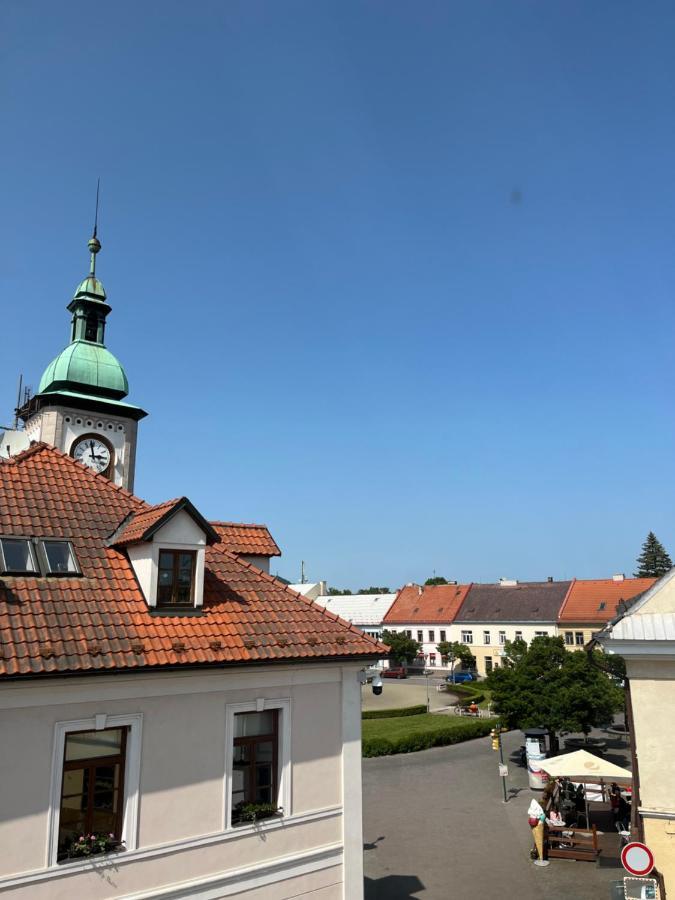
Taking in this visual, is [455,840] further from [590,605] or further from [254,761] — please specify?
[590,605]

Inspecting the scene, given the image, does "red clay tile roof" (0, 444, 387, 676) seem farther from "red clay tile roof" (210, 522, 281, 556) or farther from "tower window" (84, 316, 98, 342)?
"tower window" (84, 316, 98, 342)

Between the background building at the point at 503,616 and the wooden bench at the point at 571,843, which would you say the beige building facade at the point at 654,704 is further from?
the background building at the point at 503,616

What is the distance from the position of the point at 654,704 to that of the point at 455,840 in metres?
11.9

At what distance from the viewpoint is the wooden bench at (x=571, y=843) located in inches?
741

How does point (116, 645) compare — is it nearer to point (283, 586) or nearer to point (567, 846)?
point (283, 586)

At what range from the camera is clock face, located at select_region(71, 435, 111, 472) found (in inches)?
1185

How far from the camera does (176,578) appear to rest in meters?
10.7

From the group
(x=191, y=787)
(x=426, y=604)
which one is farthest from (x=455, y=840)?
(x=426, y=604)

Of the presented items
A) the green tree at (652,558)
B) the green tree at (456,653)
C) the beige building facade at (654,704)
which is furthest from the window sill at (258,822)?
the green tree at (652,558)

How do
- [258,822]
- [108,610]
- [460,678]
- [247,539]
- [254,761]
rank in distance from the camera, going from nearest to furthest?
[108,610] < [258,822] < [254,761] < [247,539] < [460,678]

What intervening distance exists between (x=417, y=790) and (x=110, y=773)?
2075cm

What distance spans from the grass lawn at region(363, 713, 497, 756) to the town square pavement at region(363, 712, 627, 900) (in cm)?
153

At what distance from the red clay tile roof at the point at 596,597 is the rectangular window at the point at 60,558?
61.0 metres

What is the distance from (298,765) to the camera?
A: 36.0 ft
